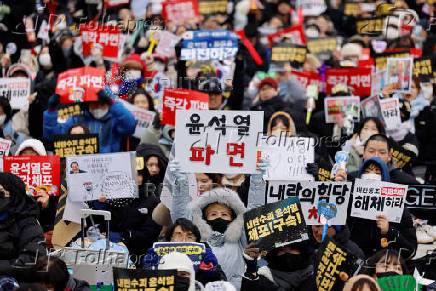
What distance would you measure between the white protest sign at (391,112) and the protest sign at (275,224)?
4.41 meters

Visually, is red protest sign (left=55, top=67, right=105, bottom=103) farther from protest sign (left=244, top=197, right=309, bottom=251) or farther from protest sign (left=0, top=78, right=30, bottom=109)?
protest sign (left=244, top=197, right=309, bottom=251)

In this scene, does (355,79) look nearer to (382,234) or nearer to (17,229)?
(382,234)

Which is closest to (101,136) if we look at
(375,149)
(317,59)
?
(375,149)

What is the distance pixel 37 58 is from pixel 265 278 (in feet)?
25.1

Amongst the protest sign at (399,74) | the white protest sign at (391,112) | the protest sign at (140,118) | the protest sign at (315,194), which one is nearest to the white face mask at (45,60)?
the protest sign at (140,118)

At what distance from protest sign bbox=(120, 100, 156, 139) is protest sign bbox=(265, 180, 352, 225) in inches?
132

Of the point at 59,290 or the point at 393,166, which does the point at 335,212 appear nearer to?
the point at 393,166

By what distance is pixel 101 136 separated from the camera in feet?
36.6

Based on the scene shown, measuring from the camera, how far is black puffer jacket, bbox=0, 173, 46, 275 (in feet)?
26.0

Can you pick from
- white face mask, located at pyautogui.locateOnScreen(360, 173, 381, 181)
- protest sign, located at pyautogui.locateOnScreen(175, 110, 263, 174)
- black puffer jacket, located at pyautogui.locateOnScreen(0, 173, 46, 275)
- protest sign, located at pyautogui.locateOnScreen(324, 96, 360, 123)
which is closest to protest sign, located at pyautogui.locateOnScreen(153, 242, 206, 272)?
black puffer jacket, located at pyautogui.locateOnScreen(0, 173, 46, 275)

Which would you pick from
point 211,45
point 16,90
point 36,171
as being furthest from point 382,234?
point 16,90

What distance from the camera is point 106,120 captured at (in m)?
11.2

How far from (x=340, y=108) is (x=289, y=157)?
2923mm

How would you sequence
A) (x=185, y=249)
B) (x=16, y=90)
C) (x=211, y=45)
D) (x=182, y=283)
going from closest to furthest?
(x=182, y=283), (x=185, y=249), (x=16, y=90), (x=211, y=45)
